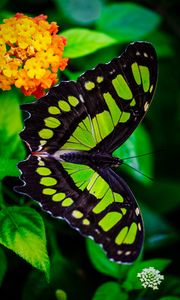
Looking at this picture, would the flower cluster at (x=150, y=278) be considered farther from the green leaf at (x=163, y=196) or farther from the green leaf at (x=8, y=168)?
the green leaf at (x=163, y=196)

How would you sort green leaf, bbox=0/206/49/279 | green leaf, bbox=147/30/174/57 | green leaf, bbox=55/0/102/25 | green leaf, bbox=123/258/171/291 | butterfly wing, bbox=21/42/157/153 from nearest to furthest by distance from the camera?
green leaf, bbox=0/206/49/279, butterfly wing, bbox=21/42/157/153, green leaf, bbox=123/258/171/291, green leaf, bbox=55/0/102/25, green leaf, bbox=147/30/174/57

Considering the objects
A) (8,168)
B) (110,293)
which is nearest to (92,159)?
(8,168)

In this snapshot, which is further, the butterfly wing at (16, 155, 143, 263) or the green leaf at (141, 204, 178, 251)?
the green leaf at (141, 204, 178, 251)

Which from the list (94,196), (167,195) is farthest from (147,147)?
(94,196)

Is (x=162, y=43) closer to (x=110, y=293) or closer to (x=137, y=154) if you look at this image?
(x=137, y=154)

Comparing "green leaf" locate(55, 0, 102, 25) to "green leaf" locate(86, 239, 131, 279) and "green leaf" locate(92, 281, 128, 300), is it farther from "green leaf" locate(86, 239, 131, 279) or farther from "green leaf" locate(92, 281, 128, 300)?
"green leaf" locate(92, 281, 128, 300)

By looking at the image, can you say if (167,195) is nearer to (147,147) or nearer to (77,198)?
(147,147)

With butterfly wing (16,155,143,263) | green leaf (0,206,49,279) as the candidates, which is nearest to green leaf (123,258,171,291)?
butterfly wing (16,155,143,263)
